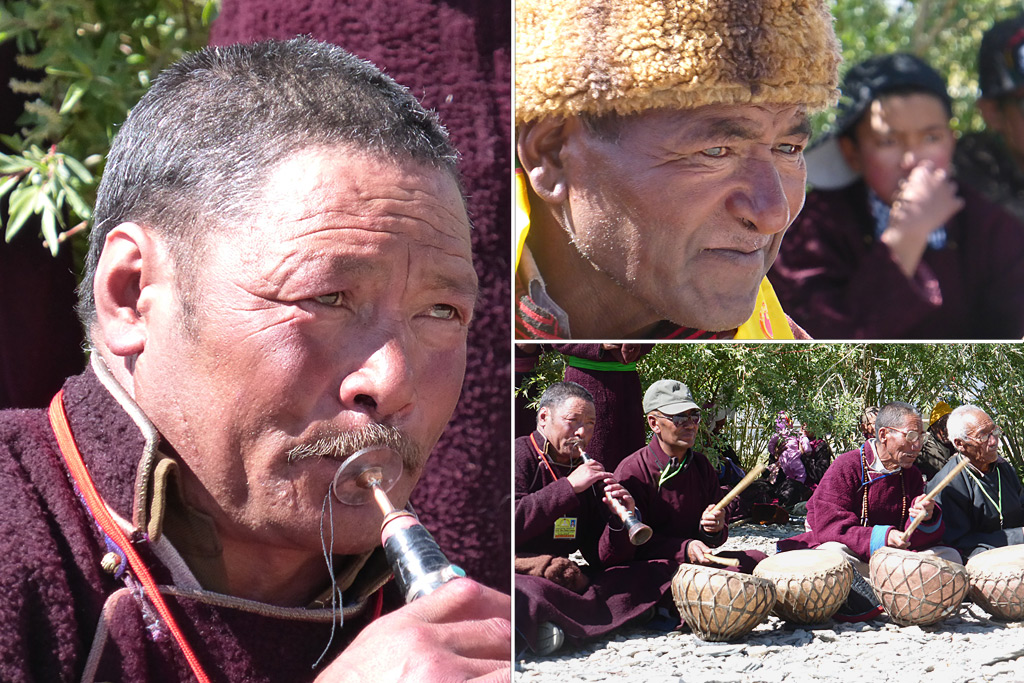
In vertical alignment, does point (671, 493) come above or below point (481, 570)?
above

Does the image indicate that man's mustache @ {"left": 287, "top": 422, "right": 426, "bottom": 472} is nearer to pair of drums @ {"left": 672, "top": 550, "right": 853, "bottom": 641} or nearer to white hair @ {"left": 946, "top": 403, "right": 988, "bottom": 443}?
pair of drums @ {"left": 672, "top": 550, "right": 853, "bottom": 641}

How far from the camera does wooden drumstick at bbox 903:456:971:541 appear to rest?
1.54 meters

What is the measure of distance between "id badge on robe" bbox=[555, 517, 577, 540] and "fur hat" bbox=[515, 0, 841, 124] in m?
0.57

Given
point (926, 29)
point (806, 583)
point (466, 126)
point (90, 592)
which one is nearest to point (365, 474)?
point (90, 592)

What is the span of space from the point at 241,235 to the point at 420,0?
0.83 meters

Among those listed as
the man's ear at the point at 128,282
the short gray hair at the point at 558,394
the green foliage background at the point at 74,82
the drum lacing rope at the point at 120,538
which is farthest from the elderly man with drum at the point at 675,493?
the green foliage background at the point at 74,82

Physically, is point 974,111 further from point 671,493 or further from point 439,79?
Result: point 439,79

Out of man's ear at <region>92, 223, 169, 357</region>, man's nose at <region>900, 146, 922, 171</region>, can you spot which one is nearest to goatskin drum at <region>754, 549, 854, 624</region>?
man's nose at <region>900, 146, 922, 171</region>

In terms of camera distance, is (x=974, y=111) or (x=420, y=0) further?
(x=420, y=0)

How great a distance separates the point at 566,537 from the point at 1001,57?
94cm

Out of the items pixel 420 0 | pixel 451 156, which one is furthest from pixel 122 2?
pixel 451 156

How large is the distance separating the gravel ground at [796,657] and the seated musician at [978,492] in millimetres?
138

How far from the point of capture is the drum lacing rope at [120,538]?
148 centimetres

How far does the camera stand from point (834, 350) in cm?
154
